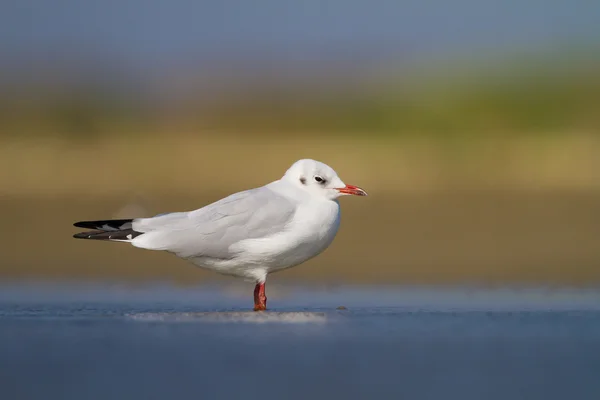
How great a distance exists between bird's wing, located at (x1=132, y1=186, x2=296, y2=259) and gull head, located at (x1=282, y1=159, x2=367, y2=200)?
0.22 m

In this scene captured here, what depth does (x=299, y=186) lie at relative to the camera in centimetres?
881

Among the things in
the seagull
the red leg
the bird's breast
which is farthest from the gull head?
the red leg

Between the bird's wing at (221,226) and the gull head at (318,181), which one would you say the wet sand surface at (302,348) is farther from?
the gull head at (318,181)

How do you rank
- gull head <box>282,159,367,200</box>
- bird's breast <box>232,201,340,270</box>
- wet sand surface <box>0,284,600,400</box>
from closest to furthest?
wet sand surface <box>0,284,600,400</box> → bird's breast <box>232,201,340,270</box> → gull head <box>282,159,367,200</box>

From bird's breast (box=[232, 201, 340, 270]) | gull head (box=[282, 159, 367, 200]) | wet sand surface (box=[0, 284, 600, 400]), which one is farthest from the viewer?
gull head (box=[282, 159, 367, 200])

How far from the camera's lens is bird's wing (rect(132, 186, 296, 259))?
8.50m

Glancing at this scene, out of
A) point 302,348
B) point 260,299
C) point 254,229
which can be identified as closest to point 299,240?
point 254,229

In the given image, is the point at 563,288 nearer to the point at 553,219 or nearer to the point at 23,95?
the point at 553,219

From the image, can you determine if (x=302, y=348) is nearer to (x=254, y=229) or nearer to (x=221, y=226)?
(x=254, y=229)

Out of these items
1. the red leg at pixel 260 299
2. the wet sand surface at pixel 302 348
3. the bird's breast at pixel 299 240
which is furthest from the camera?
the red leg at pixel 260 299

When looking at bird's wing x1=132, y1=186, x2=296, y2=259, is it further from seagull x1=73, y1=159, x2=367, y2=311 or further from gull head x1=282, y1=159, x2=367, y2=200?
gull head x1=282, y1=159, x2=367, y2=200

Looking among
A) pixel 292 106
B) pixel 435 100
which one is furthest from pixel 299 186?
pixel 292 106

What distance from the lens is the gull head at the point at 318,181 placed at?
874 centimetres

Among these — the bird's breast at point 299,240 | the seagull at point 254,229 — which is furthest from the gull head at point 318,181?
the bird's breast at point 299,240
